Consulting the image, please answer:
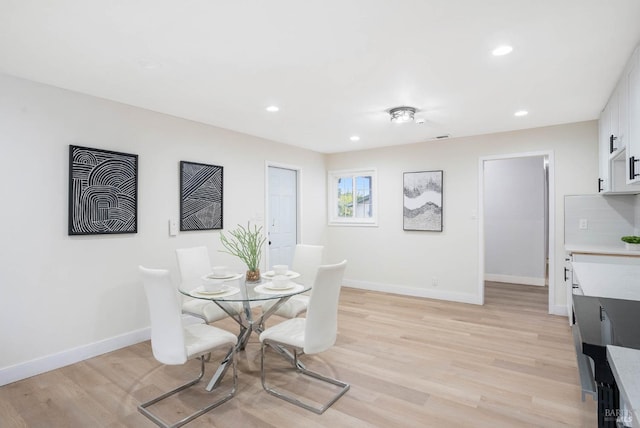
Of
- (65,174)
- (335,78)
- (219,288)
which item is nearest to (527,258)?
(335,78)

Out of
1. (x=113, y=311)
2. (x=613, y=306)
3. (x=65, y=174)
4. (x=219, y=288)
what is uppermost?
(x=65, y=174)

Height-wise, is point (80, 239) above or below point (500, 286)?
above

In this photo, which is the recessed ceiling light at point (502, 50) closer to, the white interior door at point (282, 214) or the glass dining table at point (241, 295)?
the glass dining table at point (241, 295)

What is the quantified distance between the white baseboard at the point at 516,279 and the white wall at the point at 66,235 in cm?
519

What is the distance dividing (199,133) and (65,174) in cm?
149

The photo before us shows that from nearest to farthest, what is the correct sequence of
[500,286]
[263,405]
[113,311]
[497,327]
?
[263,405] < [113,311] < [497,327] < [500,286]

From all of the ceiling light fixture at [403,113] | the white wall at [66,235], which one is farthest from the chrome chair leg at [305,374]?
the ceiling light fixture at [403,113]

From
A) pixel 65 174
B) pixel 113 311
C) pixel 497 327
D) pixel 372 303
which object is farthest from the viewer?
pixel 372 303

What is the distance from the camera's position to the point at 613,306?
56.6 inches

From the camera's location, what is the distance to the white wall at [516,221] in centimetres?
606

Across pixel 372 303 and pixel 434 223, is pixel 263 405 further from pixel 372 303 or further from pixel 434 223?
pixel 434 223

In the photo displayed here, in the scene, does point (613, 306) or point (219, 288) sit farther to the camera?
point (219, 288)

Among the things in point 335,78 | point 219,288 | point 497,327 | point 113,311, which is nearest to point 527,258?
point 497,327

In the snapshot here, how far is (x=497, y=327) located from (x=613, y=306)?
9.07 feet
